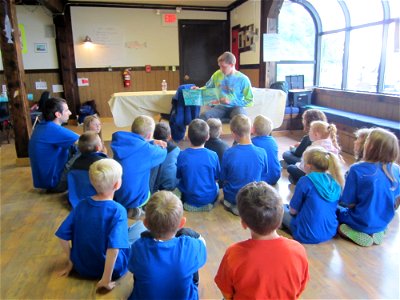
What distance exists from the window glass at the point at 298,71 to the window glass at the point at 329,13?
81 cm

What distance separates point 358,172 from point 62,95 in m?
6.81

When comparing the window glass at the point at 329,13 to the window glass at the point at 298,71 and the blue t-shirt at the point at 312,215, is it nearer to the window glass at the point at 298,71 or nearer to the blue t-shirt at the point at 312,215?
the window glass at the point at 298,71

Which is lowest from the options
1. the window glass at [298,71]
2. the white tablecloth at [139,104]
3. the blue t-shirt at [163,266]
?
the blue t-shirt at [163,266]

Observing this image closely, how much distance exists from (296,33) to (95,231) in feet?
20.8

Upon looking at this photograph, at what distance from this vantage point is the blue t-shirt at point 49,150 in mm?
3184

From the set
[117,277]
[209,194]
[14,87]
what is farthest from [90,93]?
[117,277]

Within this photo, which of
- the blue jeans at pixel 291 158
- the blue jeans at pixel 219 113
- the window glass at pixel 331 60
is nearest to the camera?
the blue jeans at pixel 291 158

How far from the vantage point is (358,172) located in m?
2.18

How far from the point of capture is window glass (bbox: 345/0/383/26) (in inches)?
208

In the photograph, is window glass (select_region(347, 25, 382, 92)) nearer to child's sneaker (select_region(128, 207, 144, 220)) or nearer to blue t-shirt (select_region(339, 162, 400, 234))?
blue t-shirt (select_region(339, 162, 400, 234))

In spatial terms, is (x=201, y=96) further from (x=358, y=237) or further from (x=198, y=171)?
(x=358, y=237)

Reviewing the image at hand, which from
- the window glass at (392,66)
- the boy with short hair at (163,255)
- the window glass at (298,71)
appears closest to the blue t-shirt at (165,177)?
the boy with short hair at (163,255)

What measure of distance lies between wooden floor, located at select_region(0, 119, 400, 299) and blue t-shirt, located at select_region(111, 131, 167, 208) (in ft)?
1.59

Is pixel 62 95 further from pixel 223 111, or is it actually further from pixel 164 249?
pixel 164 249
